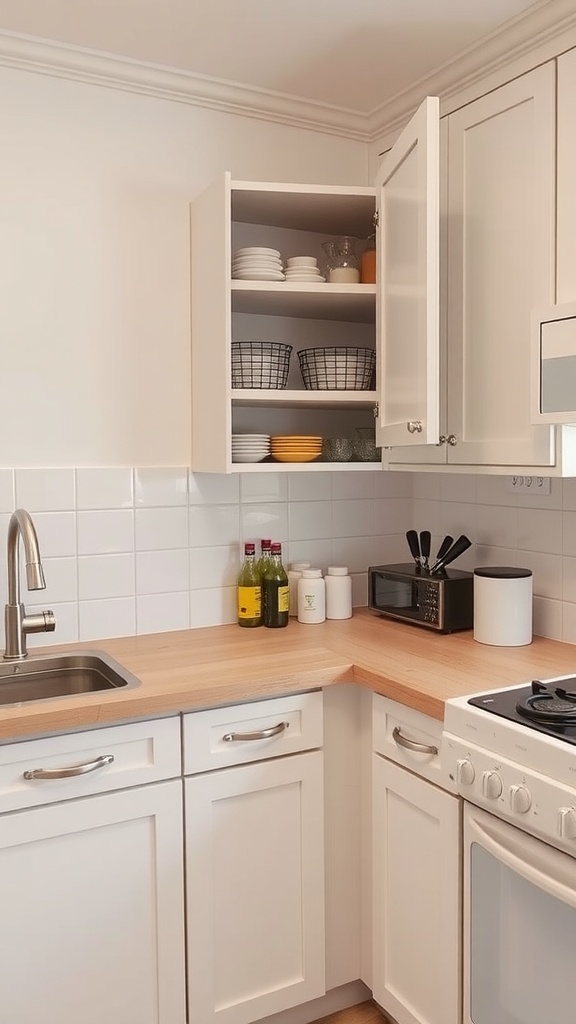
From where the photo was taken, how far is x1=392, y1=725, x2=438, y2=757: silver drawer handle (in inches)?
64.8

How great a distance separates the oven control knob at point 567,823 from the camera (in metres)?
1.24

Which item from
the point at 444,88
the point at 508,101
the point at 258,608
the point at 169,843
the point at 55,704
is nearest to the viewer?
the point at 55,704

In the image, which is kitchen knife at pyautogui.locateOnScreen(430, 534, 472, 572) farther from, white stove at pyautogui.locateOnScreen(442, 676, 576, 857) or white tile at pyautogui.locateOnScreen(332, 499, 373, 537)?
white stove at pyautogui.locateOnScreen(442, 676, 576, 857)

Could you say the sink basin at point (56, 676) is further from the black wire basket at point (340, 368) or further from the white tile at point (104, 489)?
the black wire basket at point (340, 368)

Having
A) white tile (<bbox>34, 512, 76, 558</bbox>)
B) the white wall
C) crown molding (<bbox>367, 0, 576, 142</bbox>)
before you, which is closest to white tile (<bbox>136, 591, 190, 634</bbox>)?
white tile (<bbox>34, 512, 76, 558</bbox>)

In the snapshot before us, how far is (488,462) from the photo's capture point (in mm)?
1910

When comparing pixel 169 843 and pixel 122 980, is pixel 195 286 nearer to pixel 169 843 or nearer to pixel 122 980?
pixel 169 843

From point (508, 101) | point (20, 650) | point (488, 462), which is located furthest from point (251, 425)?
point (508, 101)

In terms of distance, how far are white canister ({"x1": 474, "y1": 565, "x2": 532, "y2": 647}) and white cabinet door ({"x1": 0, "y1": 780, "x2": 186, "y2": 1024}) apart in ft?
2.89

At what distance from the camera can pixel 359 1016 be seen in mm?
1962

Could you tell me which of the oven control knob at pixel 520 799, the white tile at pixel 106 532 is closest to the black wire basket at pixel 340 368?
the white tile at pixel 106 532

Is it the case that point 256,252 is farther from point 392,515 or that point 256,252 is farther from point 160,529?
point 392,515

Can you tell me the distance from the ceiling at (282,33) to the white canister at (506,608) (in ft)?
4.30

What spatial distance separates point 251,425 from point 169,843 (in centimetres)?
119
